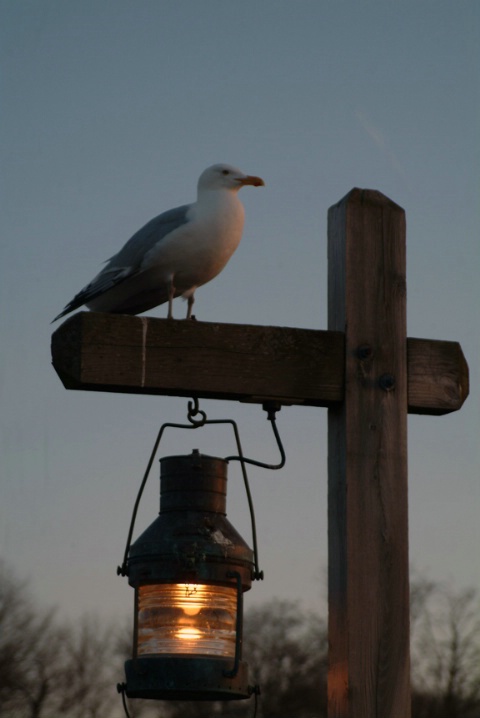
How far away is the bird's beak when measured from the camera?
14.3 ft

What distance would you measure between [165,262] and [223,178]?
1.77 ft

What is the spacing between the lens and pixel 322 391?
10.5ft

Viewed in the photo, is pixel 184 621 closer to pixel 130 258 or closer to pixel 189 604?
pixel 189 604

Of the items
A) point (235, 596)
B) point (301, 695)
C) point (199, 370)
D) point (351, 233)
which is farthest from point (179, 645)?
point (301, 695)

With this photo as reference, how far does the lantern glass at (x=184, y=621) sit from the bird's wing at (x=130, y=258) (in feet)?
3.55

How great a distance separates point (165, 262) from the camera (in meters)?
3.88

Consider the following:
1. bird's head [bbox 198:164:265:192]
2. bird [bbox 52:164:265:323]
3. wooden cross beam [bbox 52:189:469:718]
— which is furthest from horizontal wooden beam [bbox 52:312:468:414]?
bird's head [bbox 198:164:265:192]

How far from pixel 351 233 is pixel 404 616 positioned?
1.02 meters

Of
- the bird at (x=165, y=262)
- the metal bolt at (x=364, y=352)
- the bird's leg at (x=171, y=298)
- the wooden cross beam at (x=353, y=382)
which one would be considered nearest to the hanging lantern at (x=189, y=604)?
the wooden cross beam at (x=353, y=382)

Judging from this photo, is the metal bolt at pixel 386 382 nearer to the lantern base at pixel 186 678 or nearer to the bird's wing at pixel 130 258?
the lantern base at pixel 186 678

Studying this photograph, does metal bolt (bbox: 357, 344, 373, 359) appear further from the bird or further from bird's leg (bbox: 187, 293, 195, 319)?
bird's leg (bbox: 187, 293, 195, 319)

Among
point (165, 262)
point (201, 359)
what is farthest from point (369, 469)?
point (165, 262)

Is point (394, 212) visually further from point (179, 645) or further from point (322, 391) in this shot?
point (179, 645)

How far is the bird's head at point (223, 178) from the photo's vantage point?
13.9ft
